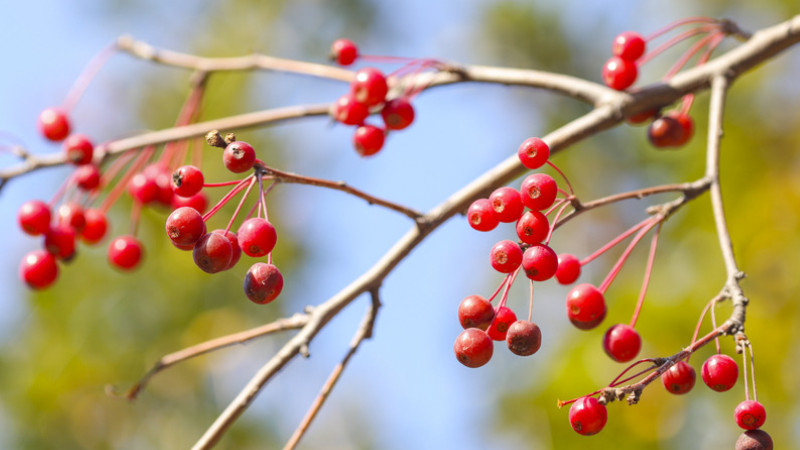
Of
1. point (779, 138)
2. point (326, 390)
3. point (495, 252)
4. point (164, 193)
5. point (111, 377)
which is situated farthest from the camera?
point (111, 377)

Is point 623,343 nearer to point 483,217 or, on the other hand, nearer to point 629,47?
point 483,217

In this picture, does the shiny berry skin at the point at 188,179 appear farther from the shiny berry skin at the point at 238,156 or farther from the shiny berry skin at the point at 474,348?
the shiny berry skin at the point at 474,348

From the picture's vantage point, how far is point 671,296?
392cm

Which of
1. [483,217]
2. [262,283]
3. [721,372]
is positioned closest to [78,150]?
[262,283]

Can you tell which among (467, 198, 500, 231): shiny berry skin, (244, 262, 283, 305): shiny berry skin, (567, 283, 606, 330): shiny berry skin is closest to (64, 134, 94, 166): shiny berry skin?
(244, 262, 283, 305): shiny berry skin

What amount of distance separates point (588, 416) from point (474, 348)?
0.64ft

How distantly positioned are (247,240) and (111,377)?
4.96m

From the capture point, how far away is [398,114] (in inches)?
71.5

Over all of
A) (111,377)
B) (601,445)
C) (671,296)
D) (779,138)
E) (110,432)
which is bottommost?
(110,432)

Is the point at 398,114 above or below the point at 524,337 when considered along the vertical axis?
above

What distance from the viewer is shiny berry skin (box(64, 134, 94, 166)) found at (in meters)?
2.07

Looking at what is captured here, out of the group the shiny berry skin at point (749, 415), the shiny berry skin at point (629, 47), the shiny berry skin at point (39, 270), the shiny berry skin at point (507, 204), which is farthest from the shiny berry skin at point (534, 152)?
the shiny berry skin at point (39, 270)

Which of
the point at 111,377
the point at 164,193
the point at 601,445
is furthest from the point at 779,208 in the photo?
the point at 111,377

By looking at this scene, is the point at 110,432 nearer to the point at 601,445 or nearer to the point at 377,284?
the point at 601,445
